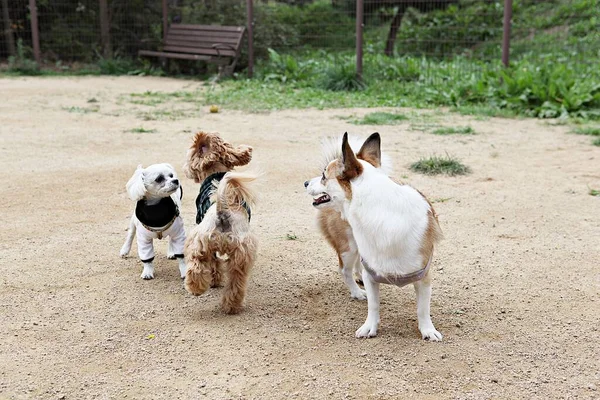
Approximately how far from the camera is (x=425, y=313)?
3.62m

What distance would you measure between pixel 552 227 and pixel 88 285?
3502mm

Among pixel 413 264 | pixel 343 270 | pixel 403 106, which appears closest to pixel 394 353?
pixel 413 264

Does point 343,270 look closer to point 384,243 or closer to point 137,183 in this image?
point 384,243

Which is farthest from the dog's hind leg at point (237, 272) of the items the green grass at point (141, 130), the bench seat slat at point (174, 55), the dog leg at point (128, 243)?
the bench seat slat at point (174, 55)

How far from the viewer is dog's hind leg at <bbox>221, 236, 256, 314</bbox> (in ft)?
12.9

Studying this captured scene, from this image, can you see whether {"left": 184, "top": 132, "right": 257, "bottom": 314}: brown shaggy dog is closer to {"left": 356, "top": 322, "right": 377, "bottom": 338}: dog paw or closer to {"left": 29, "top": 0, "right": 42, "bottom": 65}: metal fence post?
{"left": 356, "top": 322, "right": 377, "bottom": 338}: dog paw

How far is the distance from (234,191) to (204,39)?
42.0ft

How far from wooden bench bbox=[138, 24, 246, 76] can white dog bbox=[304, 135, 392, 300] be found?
1155 centimetres

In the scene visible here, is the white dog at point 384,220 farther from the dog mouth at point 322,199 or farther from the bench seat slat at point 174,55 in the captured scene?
the bench seat slat at point 174,55

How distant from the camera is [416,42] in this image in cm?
1692

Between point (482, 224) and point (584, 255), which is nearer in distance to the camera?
point (584, 255)

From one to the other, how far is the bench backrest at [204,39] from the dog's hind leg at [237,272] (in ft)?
38.9

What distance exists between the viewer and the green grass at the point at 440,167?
7120mm

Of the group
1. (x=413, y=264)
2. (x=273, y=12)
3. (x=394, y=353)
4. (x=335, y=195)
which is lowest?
(x=394, y=353)
